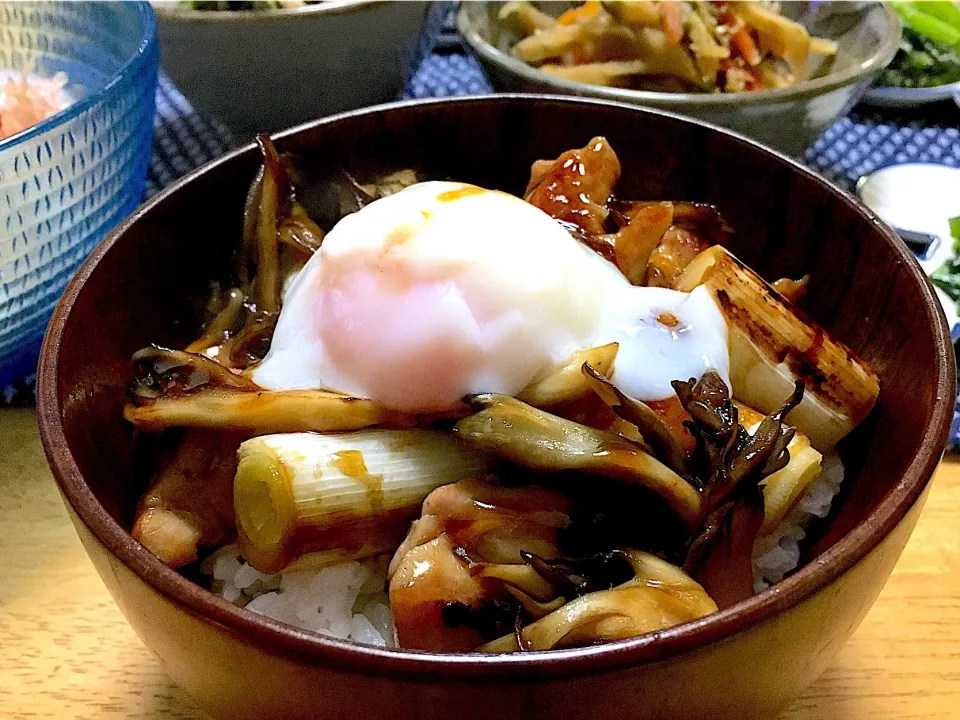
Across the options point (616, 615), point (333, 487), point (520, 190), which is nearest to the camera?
point (616, 615)

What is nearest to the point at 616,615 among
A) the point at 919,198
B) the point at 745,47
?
the point at 919,198

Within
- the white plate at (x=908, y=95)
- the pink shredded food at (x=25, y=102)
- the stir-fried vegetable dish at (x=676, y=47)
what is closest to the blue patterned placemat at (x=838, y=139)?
the white plate at (x=908, y=95)

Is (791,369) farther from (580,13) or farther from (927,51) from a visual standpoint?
(927,51)

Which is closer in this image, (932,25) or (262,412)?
(262,412)

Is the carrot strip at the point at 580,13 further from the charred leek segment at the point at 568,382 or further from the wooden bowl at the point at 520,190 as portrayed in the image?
the charred leek segment at the point at 568,382

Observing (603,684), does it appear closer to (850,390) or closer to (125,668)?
(850,390)

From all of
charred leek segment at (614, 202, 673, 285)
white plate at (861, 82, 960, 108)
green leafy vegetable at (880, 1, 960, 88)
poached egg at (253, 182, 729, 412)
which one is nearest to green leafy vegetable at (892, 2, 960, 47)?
green leafy vegetable at (880, 1, 960, 88)

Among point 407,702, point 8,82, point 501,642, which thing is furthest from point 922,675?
point 8,82
